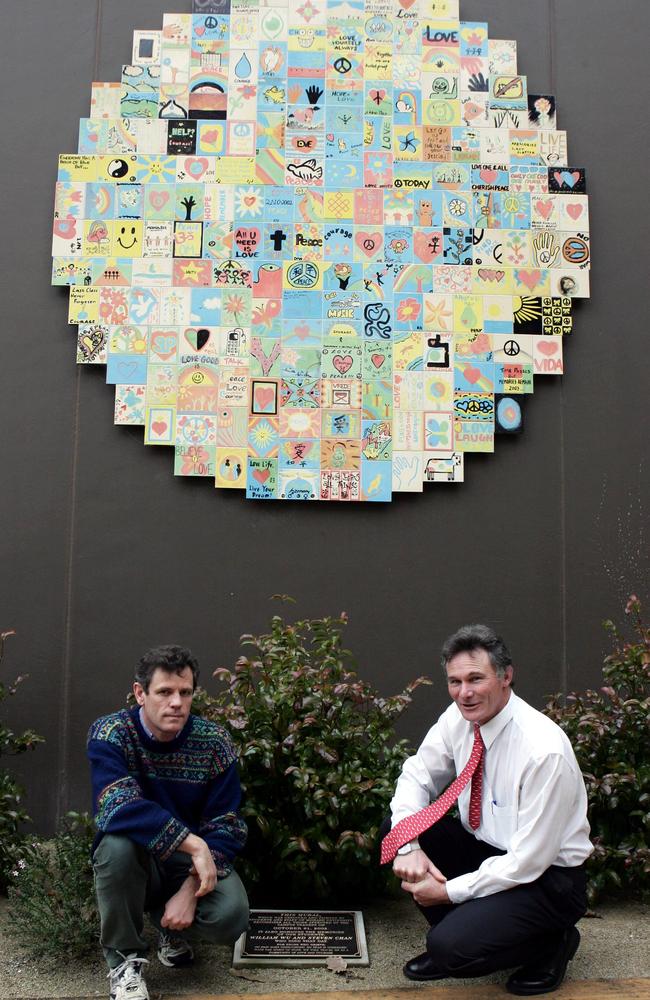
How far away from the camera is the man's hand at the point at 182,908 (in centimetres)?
A: 281

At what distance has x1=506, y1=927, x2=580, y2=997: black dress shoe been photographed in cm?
286

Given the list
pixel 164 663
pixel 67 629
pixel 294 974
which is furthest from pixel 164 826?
pixel 67 629

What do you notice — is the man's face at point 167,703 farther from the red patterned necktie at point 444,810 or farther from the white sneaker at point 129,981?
the red patterned necktie at point 444,810

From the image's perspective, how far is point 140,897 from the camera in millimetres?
2834

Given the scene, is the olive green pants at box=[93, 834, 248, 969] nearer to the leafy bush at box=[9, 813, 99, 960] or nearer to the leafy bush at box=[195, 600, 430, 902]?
the leafy bush at box=[9, 813, 99, 960]

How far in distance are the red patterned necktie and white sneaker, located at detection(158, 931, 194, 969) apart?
74cm

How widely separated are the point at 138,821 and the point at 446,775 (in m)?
1.09

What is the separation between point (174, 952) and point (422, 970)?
83 cm

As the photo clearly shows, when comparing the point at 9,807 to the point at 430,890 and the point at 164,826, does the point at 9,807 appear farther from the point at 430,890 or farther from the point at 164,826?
the point at 430,890

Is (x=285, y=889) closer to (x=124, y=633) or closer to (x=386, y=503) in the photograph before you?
(x=124, y=633)

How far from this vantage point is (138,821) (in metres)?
2.82

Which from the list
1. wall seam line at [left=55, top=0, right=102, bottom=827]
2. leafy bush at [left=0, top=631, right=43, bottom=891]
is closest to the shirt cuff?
leafy bush at [left=0, top=631, right=43, bottom=891]

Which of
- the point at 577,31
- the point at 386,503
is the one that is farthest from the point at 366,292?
the point at 577,31

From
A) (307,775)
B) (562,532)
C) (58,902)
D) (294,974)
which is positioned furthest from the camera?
(562,532)
